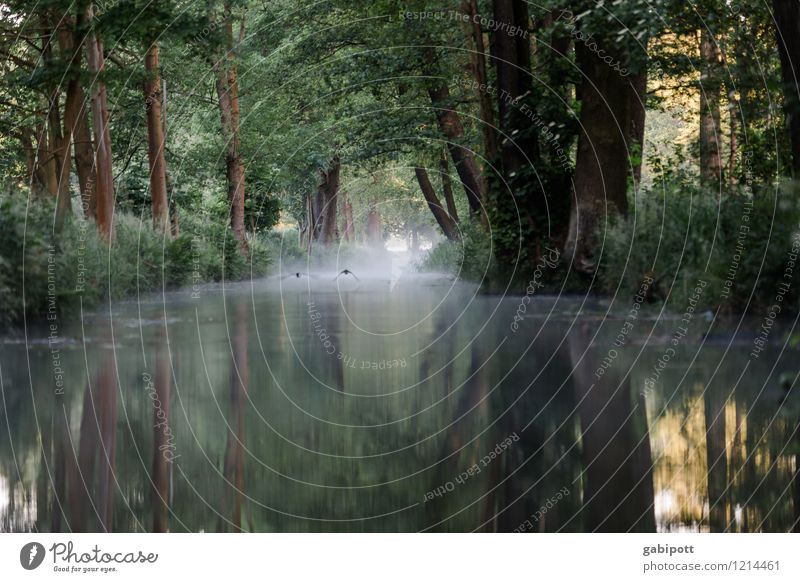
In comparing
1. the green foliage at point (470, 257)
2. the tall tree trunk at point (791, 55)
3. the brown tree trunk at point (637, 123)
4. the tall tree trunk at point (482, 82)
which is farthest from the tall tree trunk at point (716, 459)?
the tall tree trunk at point (482, 82)

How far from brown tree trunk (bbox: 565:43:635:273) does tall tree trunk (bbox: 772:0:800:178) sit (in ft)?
27.9

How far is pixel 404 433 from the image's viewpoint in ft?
24.2

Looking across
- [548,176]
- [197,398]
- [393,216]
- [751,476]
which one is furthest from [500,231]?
[393,216]

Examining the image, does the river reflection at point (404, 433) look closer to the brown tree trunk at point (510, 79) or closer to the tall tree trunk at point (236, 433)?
the tall tree trunk at point (236, 433)

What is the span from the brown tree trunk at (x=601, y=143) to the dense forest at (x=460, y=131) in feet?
0.12

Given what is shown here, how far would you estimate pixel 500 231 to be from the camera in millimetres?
21391

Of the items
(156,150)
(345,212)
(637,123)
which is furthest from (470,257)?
(345,212)

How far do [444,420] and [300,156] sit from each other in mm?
33034

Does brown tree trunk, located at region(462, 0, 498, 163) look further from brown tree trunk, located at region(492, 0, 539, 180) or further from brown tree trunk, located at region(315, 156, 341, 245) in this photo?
brown tree trunk, located at region(315, 156, 341, 245)

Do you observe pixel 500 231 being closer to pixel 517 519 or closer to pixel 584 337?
pixel 584 337

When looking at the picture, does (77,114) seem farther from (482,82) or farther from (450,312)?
(450,312)

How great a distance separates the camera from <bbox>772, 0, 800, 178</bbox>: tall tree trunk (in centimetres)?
968
